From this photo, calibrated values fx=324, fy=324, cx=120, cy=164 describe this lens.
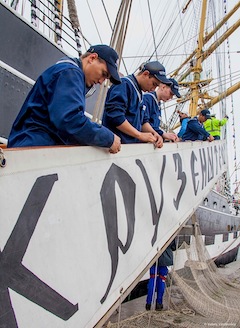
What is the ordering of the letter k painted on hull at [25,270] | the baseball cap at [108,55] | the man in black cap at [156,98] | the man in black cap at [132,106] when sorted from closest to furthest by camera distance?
the letter k painted on hull at [25,270] < the baseball cap at [108,55] < the man in black cap at [132,106] < the man in black cap at [156,98]

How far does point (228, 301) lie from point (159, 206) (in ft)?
7.87

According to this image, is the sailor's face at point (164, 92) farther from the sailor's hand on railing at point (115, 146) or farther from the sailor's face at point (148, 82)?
the sailor's hand on railing at point (115, 146)

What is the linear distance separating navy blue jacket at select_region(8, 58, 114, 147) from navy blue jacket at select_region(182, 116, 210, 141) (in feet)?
10.7

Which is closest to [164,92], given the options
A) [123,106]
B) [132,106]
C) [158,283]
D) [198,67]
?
[132,106]

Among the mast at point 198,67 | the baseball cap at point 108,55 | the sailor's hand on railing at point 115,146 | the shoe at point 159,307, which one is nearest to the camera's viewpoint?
the sailor's hand on railing at point 115,146

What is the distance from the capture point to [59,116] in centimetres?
134

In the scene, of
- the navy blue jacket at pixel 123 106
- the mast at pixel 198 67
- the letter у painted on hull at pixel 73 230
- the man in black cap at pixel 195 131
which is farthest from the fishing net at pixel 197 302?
the mast at pixel 198 67

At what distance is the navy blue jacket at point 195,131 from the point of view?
4.56 metres

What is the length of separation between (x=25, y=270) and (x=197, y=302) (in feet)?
9.75

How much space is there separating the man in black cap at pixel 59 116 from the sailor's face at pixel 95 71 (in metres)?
0.05

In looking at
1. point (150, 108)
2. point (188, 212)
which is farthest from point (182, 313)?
point (150, 108)

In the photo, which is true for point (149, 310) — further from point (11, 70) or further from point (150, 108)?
point (11, 70)

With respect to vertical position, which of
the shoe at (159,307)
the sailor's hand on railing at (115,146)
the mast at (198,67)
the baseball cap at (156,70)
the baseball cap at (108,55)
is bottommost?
the shoe at (159,307)

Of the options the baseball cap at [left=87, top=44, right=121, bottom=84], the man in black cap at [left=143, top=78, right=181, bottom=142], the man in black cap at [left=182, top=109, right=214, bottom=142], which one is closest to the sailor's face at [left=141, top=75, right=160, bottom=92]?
the man in black cap at [left=143, top=78, right=181, bottom=142]
